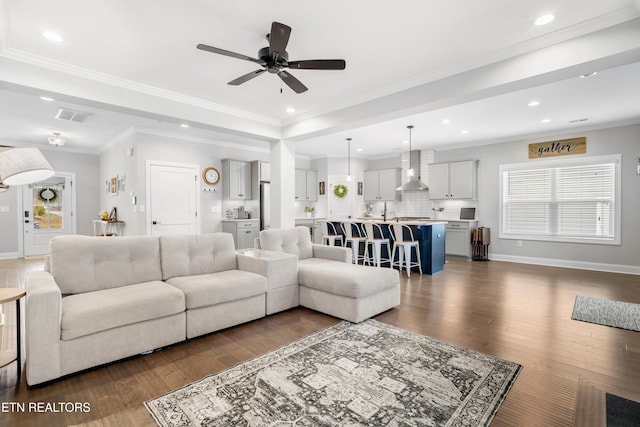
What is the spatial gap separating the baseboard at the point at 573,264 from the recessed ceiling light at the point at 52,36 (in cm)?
834

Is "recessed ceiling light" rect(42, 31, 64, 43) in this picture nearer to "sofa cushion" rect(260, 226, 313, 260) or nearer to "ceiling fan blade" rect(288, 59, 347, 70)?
"ceiling fan blade" rect(288, 59, 347, 70)

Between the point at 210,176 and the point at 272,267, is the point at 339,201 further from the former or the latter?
the point at 272,267

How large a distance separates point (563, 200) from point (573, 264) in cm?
133

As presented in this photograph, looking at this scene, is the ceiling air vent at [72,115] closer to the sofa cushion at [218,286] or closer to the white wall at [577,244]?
the sofa cushion at [218,286]

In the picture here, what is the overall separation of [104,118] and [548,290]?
776 cm

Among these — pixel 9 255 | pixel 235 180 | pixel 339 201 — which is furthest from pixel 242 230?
pixel 9 255

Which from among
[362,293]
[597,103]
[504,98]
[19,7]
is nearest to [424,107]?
[504,98]

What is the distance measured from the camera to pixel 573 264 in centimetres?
641

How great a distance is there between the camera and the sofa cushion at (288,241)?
4355 millimetres

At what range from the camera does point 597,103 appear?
4848 millimetres

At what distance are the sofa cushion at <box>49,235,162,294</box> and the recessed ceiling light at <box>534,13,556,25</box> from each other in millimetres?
4105

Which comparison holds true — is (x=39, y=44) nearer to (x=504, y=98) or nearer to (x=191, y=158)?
(x=191, y=158)

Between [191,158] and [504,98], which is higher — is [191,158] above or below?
below

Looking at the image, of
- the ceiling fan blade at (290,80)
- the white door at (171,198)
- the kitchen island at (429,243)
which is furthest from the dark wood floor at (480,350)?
the white door at (171,198)
